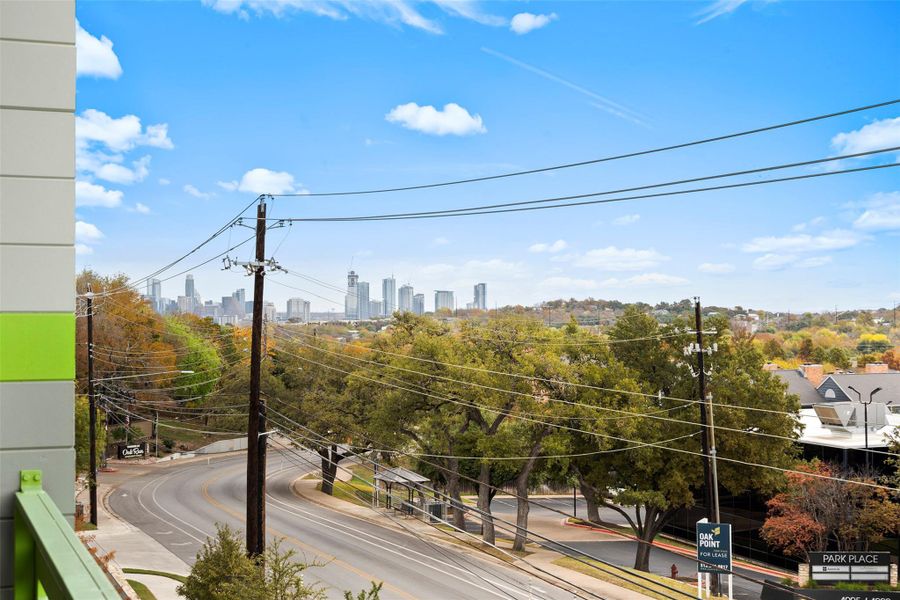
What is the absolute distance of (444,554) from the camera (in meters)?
28.9

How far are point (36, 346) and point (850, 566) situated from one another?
26.8m

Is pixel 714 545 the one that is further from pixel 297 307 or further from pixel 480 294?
pixel 297 307

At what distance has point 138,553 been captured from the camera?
1003 inches

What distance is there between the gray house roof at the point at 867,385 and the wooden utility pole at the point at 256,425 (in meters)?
35.3

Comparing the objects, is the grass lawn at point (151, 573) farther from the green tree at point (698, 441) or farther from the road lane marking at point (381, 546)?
the green tree at point (698, 441)

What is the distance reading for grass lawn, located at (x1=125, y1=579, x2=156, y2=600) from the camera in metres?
19.5

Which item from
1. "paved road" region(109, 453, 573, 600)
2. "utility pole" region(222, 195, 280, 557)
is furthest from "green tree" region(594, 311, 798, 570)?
"utility pole" region(222, 195, 280, 557)

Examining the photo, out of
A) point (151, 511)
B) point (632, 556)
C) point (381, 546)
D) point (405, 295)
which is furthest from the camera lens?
point (405, 295)

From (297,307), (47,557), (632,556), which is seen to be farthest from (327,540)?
(297,307)

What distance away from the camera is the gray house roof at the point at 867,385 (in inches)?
1666

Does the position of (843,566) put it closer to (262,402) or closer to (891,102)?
(262,402)

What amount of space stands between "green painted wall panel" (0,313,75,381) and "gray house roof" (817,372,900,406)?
44.8 metres

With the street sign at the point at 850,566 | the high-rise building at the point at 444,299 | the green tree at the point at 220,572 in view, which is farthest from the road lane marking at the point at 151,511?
the high-rise building at the point at 444,299

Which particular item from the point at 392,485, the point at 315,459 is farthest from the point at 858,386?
the point at 315,459
